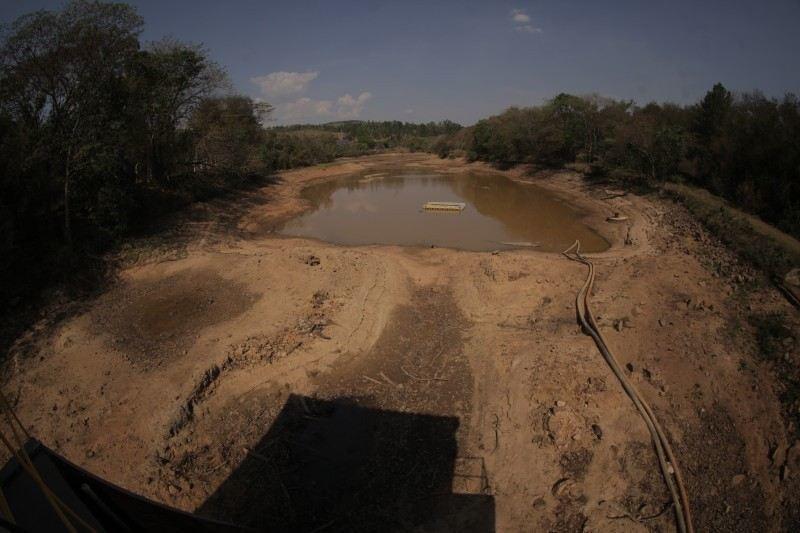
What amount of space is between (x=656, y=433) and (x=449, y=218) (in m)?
14.9

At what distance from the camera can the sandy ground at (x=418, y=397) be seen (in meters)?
5.02

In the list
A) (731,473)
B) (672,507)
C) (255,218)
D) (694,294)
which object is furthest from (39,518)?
(255,218)

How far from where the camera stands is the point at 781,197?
43.7 feet

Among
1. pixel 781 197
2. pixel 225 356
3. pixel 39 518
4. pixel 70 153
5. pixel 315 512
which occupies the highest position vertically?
pixel 70 153

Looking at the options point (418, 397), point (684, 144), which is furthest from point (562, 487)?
point (684, 144)

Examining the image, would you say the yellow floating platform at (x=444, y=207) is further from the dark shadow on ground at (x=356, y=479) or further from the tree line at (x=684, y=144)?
the dark shadow on ground at (x=356, y=479)

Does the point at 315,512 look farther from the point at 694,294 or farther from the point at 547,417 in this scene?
the point at 694,294

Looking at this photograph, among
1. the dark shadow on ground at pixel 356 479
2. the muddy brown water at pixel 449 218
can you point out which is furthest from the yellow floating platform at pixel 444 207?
the dark shadow on ground at pixel 356 479

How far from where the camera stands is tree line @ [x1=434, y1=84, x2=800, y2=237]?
1422 cm

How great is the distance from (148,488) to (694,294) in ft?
36.6

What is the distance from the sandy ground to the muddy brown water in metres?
4.80

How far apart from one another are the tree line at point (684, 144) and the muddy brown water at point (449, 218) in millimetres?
4681

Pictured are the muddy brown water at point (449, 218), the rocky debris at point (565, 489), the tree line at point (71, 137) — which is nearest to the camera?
Answer: the rocky debris at point (565, 489)

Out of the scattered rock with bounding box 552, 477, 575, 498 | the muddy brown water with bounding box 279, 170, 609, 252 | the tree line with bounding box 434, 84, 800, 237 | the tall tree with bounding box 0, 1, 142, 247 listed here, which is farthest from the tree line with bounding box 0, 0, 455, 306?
the tree line with bounding box 434, 84, 800, 237
